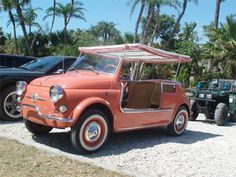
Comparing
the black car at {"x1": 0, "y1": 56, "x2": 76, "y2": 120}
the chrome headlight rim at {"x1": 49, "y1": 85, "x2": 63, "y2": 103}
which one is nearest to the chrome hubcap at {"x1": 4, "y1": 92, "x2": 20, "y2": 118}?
the black car at {"x1": 0, "y1": 56, "x2": 76, "y2": 120}

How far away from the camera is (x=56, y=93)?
614 centimetres

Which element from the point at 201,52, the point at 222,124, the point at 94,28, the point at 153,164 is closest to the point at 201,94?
the point at 222,124

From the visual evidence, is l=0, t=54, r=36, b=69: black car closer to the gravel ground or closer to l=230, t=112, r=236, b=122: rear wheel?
the gravel ground

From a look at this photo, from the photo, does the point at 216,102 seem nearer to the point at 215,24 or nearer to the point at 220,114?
the point at 220,114

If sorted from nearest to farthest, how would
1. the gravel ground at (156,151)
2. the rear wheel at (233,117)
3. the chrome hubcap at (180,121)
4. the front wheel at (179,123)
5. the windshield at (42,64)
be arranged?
the gravel ground at (156,151) → the front wheel at (179,123) → the chrome hubcap at (180,121) → the windshield at (42,64) → the rear wheel at (233,117)

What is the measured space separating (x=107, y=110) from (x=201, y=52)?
15401 mm

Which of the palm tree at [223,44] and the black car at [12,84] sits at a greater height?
the palm tree at [223,44]

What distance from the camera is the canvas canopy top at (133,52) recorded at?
276 inches

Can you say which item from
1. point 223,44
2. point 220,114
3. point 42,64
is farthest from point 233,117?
point 223,44

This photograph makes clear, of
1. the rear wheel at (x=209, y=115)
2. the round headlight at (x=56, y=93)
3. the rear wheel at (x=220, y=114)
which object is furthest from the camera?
the rear wheel at (x=209, y=115)

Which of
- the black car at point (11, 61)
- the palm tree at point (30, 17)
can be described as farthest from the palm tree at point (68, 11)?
the black car at point (11, 61)

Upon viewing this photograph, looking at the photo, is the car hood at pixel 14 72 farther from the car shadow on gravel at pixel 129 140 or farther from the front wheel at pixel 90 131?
the front wheel at pixel 90 131

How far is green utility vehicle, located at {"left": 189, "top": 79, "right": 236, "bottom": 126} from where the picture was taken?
1065 cm

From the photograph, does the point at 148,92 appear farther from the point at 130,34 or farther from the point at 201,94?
the point at 130,34
